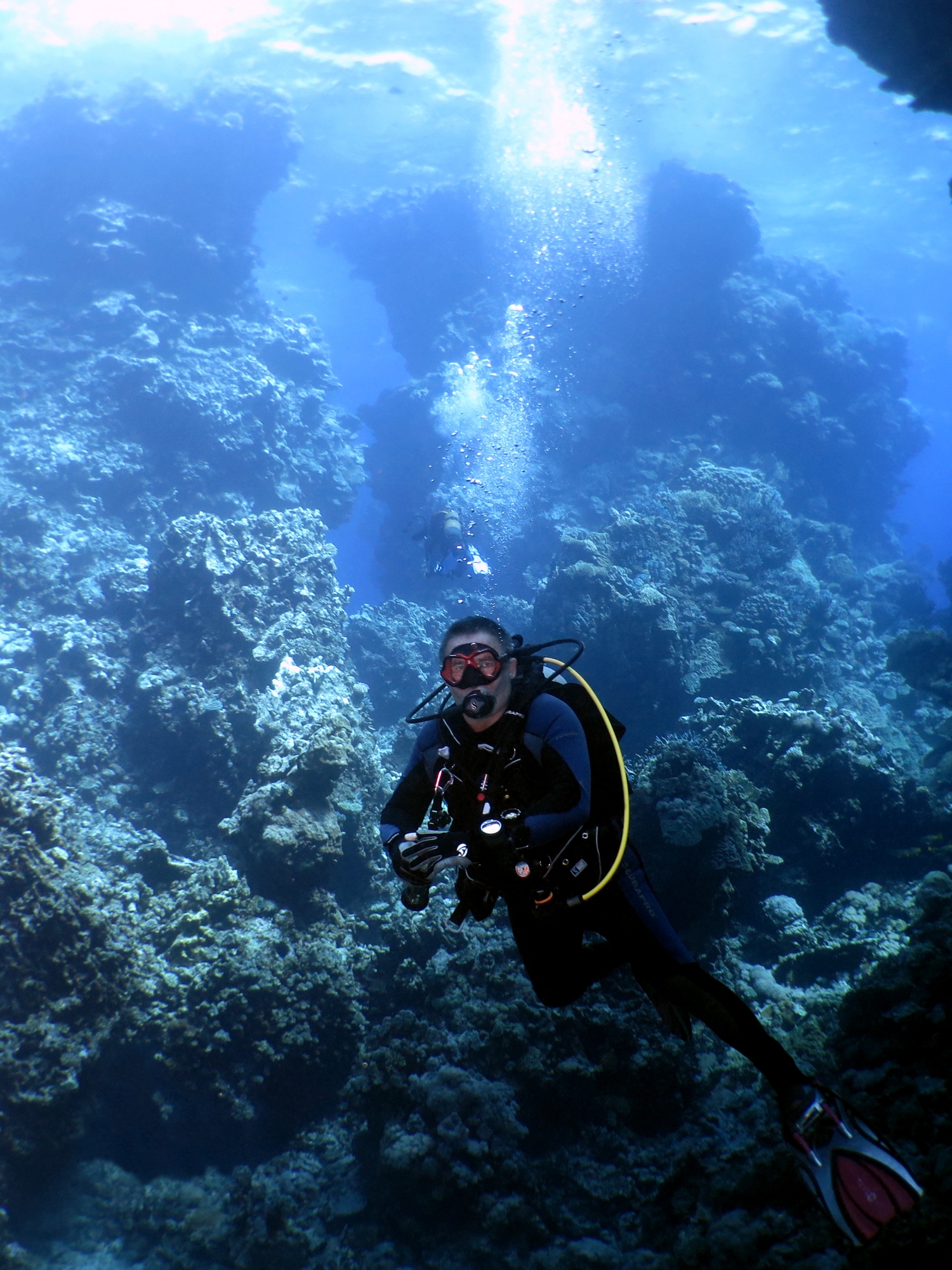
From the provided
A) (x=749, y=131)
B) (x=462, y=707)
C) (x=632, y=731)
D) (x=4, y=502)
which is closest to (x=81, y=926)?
(x=462, y=707)

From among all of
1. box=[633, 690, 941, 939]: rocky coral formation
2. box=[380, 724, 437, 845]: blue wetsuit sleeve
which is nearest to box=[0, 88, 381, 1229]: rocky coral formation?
box=[633, 690, 941, 939]: rocky coral formation

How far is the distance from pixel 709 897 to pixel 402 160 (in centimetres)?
4197

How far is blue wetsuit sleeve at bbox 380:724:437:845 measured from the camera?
9.93ft

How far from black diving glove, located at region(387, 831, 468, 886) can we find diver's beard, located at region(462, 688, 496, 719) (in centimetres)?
55

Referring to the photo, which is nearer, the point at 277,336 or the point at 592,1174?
the point at 592,1174

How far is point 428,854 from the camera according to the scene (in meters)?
2.51

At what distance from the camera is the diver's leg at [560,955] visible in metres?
2.79

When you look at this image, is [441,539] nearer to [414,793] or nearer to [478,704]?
[414,793]

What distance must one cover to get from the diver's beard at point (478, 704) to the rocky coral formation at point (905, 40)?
14166 mm

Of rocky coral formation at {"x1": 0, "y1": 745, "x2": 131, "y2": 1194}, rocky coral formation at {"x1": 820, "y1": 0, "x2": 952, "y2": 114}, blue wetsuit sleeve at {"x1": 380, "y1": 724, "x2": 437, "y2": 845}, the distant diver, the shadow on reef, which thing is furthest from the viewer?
the distant diver

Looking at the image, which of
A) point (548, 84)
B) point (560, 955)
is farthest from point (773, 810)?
point (548, 84)

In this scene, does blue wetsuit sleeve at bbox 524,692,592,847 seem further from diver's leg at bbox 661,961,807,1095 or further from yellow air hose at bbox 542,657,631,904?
diver's leg at bbox 661,961,807,1095

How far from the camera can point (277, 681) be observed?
11.8 m

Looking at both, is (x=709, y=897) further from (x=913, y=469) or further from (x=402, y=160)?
(x=913, y=469)
